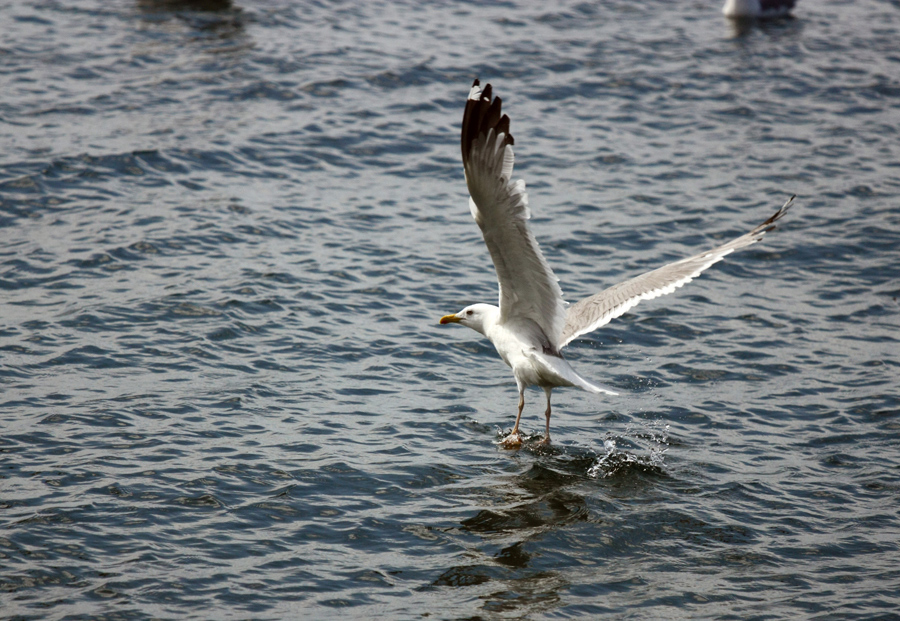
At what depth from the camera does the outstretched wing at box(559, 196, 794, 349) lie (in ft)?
25.8

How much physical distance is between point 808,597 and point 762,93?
1168 cm

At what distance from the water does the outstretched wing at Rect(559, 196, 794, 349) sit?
3.27ft

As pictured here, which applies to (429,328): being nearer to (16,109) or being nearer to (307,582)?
(307,582)

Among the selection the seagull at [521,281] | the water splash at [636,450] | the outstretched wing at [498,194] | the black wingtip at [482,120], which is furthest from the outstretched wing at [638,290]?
the black wingtip at [482,120]

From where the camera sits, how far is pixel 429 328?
9.73 meters

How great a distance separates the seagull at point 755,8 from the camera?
1898 centimetres

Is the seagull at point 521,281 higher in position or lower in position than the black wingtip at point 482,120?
lower

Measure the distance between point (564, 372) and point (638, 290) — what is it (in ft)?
3.64

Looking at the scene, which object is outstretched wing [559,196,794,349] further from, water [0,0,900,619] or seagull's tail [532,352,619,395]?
water [0,0,900,619]

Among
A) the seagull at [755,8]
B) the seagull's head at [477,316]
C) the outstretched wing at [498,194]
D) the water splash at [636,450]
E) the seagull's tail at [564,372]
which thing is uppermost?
the seagull at [755,8]

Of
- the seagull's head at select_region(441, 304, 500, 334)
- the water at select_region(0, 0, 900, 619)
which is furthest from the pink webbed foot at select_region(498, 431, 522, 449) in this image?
the seagull's head at select_region(441, 304, 500, 334)

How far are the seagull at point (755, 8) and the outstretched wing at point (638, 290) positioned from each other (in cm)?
1260

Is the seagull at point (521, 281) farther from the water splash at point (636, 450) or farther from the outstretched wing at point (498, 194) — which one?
the water splash at point (636, 450)

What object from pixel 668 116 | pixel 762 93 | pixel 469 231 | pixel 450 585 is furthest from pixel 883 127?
pixel 450 585
